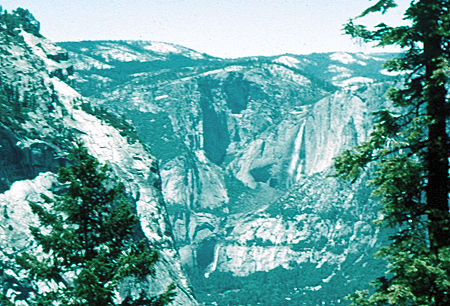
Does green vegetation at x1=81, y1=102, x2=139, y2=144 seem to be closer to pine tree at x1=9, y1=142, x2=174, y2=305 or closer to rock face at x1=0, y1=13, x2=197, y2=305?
rock face at x1=0, y1=13, x2=197, y2=305

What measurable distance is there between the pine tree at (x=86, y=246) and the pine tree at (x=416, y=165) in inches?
377

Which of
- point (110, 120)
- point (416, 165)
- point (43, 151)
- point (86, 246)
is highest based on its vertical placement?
point (110, 120)

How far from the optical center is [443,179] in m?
15.2

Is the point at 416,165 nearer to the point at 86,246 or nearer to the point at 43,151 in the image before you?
the point at 86,246

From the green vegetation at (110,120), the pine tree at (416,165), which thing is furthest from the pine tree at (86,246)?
the green vegetation at (110,120)

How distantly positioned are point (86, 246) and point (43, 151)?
4531 inches

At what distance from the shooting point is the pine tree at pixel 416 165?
46.6 ft

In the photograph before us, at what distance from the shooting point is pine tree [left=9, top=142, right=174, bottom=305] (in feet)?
66.8

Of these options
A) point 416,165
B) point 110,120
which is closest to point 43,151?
point 110,120

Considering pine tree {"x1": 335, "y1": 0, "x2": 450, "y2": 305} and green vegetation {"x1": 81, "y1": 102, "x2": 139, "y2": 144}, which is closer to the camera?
pine tree {"x1": 335, "y1": 0, "x2": 450, "y2": 305}

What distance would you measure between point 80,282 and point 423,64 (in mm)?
14157

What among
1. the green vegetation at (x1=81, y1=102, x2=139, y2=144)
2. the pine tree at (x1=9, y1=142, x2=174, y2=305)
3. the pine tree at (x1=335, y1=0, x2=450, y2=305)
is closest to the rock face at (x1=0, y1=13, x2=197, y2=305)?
the green vegetation at (x1=81, y1=102, x2=139, y2=144)

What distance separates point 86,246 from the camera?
21.4 m

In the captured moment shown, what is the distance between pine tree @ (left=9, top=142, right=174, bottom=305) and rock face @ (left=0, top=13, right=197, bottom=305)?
246ft
